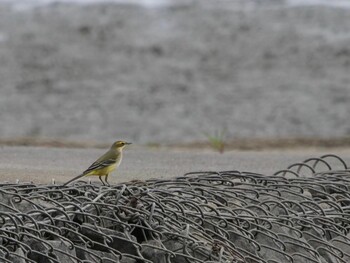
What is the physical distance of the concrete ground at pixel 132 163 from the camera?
33.0 feet

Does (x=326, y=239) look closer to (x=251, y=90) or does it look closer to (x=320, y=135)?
(x=320, y=135)

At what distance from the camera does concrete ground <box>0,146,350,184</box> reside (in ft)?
33.0

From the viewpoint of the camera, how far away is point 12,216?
6926mm

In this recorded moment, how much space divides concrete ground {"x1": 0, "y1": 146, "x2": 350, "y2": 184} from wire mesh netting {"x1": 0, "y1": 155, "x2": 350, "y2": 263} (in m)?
1.47

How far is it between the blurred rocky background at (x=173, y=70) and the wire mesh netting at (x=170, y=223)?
9235 millimetres

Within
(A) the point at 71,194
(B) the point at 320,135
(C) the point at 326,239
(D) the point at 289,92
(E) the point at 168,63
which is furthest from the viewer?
(E) the point at 168,63

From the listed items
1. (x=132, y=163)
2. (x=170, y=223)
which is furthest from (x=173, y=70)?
(x=170, y=223)

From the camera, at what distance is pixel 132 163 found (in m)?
12.0

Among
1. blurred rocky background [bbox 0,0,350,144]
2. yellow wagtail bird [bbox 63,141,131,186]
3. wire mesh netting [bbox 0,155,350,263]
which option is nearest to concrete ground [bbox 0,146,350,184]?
yellow wagtail bird [bbox 63,141,131,186]

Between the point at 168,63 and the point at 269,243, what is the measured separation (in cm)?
1371

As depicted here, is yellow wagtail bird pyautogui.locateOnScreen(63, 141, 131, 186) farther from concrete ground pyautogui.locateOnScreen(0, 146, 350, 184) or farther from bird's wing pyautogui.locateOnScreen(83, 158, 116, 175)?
concrete ground pyautogui.locateOnScreen(0, 146, 350, 184)

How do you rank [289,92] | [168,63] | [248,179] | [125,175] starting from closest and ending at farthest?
[248,179]
[125,175]
[289,92]
[168,63]

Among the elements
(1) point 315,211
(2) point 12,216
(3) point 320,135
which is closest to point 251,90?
(3) point 320,135

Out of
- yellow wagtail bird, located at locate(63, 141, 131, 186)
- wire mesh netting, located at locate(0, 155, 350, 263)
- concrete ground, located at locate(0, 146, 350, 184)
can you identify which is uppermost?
yellow wagtail bird, located at locate(63, 141, 131, 186)
